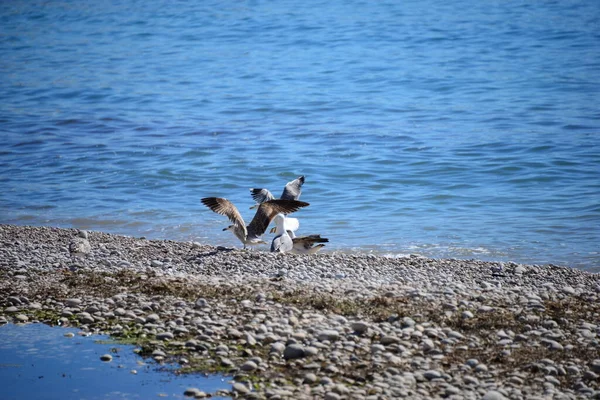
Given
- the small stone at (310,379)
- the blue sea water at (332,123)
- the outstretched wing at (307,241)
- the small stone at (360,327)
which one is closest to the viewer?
the small stone at (310,379)

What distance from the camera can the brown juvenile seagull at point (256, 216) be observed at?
10086mm

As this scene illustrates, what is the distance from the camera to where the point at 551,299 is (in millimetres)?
7613

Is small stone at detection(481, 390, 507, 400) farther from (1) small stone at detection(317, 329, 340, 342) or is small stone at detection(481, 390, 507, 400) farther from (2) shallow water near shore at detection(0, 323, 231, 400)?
(2) shallow water near shore at detection(0, 323, 231, 400)

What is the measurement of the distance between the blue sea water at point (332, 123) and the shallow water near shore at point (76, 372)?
4747 millimetres

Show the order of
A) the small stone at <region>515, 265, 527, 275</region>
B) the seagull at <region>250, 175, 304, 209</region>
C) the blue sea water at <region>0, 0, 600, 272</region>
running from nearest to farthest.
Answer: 1. the small stone at <region>515, 265, 527, 275</region>
2. the seagull at <region>250, 175, 304, 209</region>
3. the blue sea water at <region>0, 0, 600, 272</region>

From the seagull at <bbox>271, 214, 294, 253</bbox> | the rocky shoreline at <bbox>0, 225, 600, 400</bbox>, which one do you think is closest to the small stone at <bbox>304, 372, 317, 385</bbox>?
the rocky shoreline at <bbox>0, 225, 600, 400</bbox>

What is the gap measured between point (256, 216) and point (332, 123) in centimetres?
912

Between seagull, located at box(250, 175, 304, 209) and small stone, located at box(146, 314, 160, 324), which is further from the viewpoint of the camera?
seagull, located at box(250, 175, 304, 209)

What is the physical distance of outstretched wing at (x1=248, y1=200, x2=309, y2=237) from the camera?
10141mm

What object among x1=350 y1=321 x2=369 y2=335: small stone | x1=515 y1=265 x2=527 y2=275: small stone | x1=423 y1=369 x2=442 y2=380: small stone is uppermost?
x1=350 y1=321 x2=369 y2=335: small stone

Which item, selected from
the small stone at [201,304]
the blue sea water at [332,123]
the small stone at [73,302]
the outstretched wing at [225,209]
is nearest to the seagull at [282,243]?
the outstretched wing at [225,209]

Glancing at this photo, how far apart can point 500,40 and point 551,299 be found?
19.9 m

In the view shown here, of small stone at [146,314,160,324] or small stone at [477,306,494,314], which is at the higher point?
small stone at [146,314,160,324]

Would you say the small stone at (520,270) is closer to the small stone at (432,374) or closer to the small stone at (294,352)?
the small stone at (432,374)
